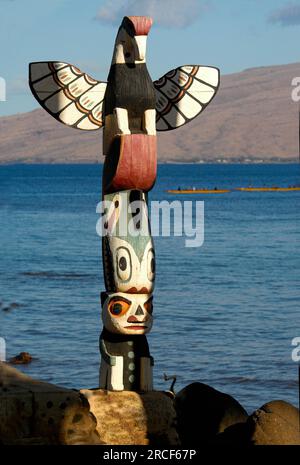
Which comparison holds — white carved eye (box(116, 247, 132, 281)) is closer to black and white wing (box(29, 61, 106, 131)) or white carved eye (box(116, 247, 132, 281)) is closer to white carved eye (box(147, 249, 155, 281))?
white carved eye (box(147, 249, 155, 281))

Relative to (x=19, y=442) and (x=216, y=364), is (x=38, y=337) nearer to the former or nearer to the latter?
(x=216, y=364)

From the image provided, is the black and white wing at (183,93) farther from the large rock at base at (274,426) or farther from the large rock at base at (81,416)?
the large rock at base at (274,426)

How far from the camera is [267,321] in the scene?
34.5 meters

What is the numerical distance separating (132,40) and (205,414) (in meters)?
5.36

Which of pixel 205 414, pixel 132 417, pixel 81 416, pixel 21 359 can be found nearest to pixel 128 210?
pixel 132 417

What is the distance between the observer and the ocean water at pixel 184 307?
27.3 meters

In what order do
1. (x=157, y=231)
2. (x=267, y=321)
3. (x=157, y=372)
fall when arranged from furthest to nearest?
(x=157, y=231), (x=267, y=321), (x=157, y=372)

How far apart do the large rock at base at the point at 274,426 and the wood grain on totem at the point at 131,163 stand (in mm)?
3482

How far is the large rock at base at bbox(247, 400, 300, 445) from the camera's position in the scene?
54.0 ft

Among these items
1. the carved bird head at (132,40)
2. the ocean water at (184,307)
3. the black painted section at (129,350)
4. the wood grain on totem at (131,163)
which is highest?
the carved bird head at (132,40)

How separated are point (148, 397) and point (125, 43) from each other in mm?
4838

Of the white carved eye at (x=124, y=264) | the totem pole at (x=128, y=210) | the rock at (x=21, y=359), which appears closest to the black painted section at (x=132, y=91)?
the totem pole at (x=128, y=210)

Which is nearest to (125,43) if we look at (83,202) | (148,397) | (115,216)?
(115,216)

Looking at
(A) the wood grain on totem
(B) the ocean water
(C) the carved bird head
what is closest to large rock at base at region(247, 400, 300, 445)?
(A) the wood grain on totem
